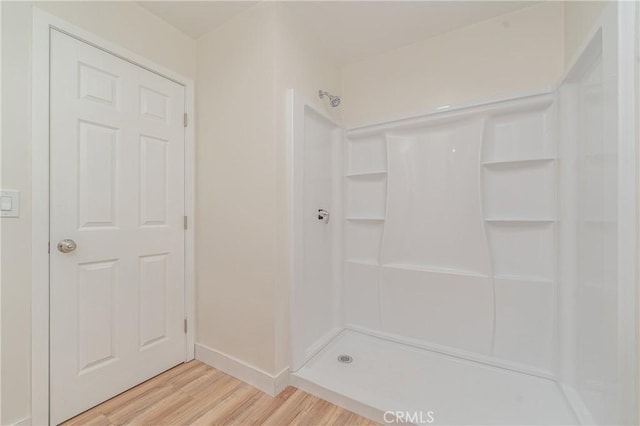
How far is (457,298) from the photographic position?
1.93 metres

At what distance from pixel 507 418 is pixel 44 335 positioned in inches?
89.2

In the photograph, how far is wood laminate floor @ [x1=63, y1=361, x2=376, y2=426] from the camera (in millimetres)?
1364

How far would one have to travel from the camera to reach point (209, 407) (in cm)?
146

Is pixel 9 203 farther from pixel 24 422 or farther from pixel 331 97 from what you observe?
pixel 331 97

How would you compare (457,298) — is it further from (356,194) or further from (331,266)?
(356,194)

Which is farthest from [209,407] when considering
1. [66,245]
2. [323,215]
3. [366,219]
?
[366,219]

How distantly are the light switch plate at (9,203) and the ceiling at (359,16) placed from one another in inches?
50.4

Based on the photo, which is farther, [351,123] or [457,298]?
[351,123]

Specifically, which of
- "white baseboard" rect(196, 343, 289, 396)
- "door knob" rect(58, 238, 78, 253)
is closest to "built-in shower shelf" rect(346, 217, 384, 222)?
"white baseboard" rect(196, 343, 289, 396)

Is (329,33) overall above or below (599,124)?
above

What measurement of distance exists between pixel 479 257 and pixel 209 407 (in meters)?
1.88

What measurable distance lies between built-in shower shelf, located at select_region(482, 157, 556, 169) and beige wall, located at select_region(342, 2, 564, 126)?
1.39ft

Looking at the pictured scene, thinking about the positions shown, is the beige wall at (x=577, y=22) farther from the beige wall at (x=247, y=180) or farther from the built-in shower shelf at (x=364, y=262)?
the built-in shower shelf at (x=364, y=262)

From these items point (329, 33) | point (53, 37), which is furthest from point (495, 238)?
point (53, 37)
